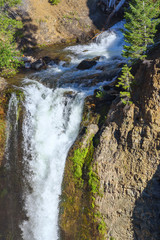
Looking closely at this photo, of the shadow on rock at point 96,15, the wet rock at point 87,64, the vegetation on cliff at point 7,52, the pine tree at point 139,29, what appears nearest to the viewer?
the pine tree at point 139,29

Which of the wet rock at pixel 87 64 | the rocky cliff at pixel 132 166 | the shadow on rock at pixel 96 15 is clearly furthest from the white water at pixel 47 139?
the shadow on rock at pixel 96 15

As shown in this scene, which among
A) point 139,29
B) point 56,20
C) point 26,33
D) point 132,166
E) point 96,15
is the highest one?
point 96,15

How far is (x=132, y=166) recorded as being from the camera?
784 cm

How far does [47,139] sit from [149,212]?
657 centimetres

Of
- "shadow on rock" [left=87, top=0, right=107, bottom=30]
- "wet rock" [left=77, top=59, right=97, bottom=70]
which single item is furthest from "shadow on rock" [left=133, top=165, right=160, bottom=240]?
"shadow on rock" [left=87, top=0, right=107, bottom=30]

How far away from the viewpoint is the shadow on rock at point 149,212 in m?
7.36

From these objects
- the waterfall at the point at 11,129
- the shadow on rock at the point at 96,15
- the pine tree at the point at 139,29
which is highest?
the shadow on rock at the point at 96,15

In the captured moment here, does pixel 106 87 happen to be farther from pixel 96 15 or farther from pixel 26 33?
pixel 96 15

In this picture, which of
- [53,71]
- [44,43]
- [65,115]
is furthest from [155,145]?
[44,43]

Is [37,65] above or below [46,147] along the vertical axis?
above

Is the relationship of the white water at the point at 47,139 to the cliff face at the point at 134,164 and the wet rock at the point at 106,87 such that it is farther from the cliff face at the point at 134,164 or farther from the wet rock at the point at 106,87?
the cliff face at the point at 134,164

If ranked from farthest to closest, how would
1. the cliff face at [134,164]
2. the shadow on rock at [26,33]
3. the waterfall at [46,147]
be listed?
the shadow on rock at [26,33] < the waterfall at [46,147] < the cliff face at [134,164]

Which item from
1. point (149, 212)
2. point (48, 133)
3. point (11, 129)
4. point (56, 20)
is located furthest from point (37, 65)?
point (149, 212)

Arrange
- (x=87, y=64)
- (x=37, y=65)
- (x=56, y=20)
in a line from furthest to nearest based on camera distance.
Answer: (x=56, y=20)
(x=37, y=65)
(x=87, y=64)
